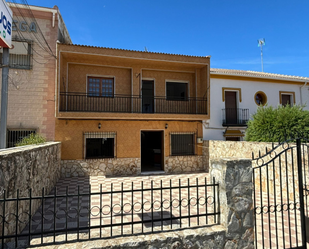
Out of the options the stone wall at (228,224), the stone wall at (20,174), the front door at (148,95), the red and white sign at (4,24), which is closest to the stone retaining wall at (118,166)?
the front door at (148,95)

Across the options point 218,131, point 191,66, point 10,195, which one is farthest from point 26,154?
point 218,131

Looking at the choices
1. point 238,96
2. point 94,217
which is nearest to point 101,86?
point 94,217

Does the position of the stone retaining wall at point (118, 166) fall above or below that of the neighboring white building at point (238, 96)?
below

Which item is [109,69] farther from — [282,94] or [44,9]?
[282,94]

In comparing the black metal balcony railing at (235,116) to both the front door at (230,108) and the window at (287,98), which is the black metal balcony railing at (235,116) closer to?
the front door at (230,108)

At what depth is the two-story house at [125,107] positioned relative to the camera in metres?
10.1

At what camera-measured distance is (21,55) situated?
980 centimetres

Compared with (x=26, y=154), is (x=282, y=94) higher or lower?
higher

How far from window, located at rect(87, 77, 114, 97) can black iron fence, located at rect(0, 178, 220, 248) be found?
236 inches

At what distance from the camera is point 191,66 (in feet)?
39.3

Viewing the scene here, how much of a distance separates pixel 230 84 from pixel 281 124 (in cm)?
593

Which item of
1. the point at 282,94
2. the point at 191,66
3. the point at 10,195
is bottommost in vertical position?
the point at 10,195

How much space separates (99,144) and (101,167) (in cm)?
121

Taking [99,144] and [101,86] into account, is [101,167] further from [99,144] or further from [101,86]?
[101,86]
